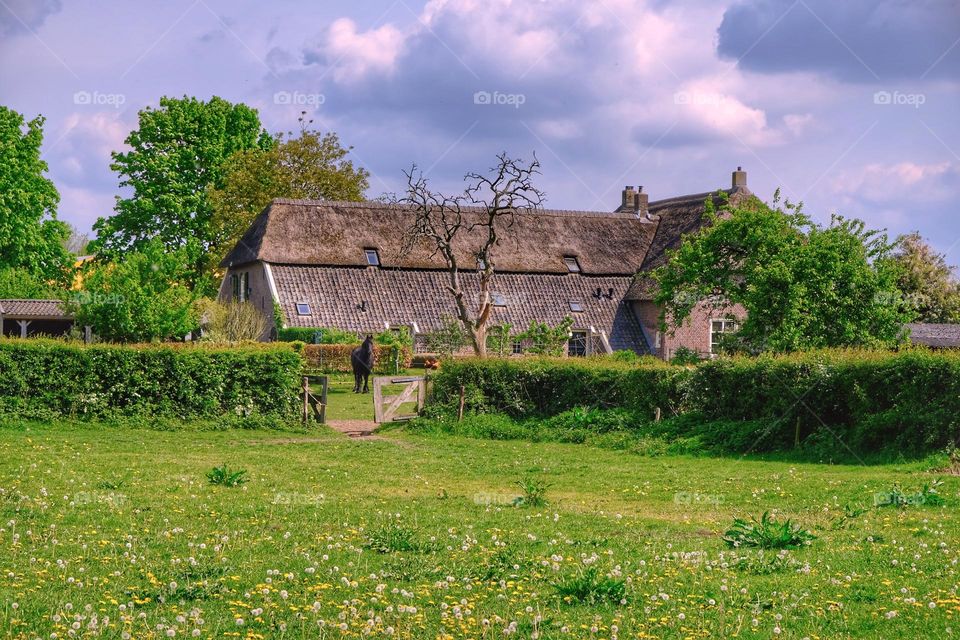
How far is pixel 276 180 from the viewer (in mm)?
Answer: 58688

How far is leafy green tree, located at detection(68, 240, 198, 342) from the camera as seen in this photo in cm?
2920

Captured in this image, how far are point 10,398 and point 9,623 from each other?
16.7 meters

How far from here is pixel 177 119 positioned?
59.4m

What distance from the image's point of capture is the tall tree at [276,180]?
58.0 metres

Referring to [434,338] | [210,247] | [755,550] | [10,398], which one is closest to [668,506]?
[755,550]

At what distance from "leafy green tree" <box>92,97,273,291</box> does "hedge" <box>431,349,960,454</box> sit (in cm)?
3584

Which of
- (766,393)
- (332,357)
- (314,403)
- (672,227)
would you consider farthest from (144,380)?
(672,227)

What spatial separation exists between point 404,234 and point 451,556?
44514 mm

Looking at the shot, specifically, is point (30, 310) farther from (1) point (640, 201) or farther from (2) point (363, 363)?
(1) point (640, 201)

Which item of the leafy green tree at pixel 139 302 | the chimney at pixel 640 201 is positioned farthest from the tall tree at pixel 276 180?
the leafy green tree at pixel 139 302

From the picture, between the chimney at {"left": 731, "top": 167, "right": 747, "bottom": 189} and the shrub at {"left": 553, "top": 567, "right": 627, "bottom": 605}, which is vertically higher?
the chimney at {"left": 731, "top": 167, "right": 747, "bottom": 189}

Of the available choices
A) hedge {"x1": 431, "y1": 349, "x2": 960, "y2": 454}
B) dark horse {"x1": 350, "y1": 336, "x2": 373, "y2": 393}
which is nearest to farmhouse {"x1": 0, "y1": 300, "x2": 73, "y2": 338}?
dark horse {"x1": 350, "y1": 336, "x2": 373, "y2": 393}

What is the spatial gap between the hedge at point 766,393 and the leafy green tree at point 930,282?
4465cm

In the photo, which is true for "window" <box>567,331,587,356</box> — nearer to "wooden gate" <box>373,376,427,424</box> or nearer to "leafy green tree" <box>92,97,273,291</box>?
"leafy green tree" <box>92,97,273,291</box>
